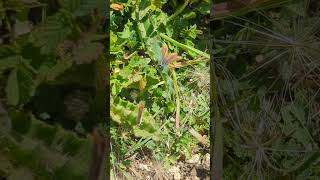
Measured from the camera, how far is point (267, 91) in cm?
156

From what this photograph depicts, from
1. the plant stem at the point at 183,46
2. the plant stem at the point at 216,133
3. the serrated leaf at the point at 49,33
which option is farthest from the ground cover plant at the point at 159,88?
the serrated leaf at the point at 49,33

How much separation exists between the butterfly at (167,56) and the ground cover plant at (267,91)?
275mm

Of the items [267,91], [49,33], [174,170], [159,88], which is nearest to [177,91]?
[159,88]

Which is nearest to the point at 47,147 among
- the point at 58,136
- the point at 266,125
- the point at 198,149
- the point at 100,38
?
the point at 58,136

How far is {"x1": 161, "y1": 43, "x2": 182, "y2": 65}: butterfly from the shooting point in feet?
6.02

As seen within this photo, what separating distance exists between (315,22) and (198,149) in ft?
1.83

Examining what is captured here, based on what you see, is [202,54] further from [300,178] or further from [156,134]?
[300,178]

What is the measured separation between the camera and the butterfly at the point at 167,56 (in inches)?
72.3

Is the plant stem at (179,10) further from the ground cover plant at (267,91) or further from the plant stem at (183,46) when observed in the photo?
the ground cover plant at (267,91)

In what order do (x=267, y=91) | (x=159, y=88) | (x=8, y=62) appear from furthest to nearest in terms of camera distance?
(x=159, y=88), (x=267, y=91), (x=8, y=62)

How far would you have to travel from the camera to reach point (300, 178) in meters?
1.55

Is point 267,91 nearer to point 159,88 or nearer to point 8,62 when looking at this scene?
point 159,88

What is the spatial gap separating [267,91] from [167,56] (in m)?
0.39

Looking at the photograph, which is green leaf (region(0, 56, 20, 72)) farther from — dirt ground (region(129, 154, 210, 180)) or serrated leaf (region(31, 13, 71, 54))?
dirt ground (region(129, 154, 210, 180))
